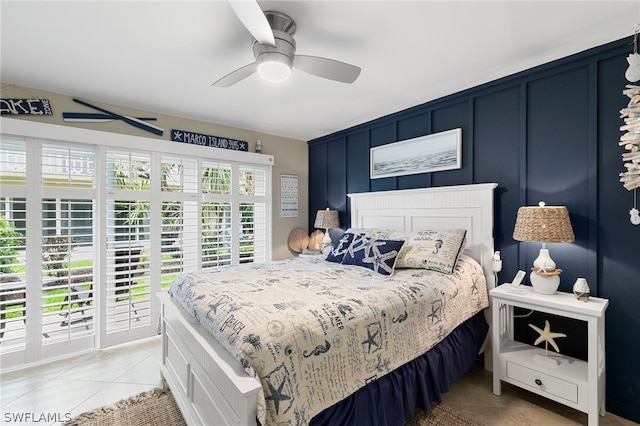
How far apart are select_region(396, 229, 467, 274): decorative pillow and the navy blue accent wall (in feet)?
1.42

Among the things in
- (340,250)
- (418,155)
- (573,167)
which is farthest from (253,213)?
(573,167)

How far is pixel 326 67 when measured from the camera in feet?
6.24

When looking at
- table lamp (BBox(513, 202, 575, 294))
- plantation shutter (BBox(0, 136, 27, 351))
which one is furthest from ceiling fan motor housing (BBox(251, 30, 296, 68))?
plantation shutter (BBox(0, 136, 27, 351))

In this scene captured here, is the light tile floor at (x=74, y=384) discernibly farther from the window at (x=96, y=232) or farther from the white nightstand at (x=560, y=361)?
the white nightstand at (x=560, y=361)

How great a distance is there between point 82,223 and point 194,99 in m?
1.63

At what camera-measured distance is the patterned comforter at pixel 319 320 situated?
1.25 m

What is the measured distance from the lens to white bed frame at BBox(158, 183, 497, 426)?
1.29 meters

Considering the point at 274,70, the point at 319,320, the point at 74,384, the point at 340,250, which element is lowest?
the point at 74,384

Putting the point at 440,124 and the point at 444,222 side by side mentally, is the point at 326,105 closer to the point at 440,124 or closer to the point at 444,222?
the point at 440,124

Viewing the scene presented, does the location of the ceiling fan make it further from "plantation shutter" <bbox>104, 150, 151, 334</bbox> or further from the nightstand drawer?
the nightstand drawer

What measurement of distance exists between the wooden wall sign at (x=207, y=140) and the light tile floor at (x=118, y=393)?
2.32 metres

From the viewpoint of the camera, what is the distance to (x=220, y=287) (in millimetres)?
1943

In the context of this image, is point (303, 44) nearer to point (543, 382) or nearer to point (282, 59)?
point (282, 59)

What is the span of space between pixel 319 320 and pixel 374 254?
3.79 ft
